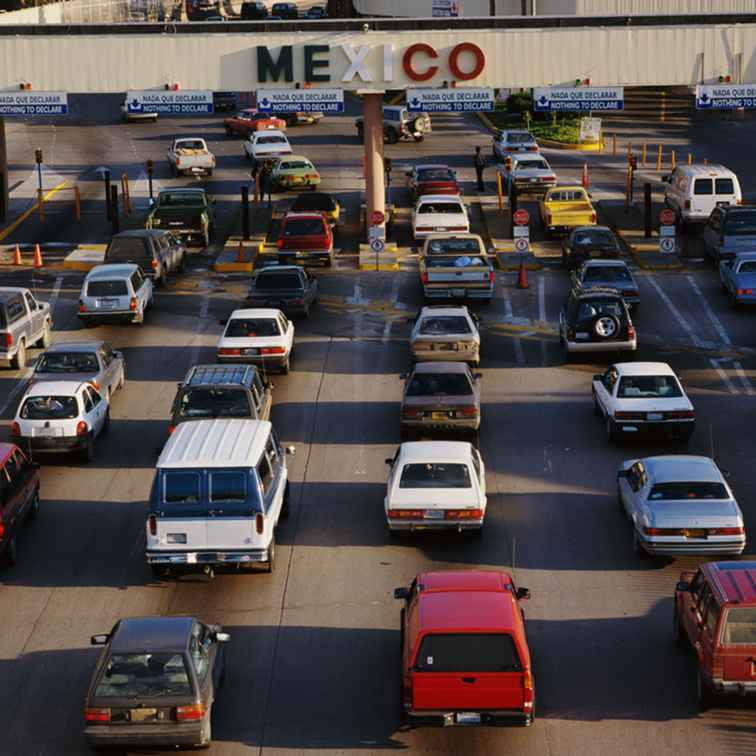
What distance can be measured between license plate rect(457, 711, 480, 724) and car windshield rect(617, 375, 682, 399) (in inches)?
525

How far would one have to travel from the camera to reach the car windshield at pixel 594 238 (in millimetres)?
47625

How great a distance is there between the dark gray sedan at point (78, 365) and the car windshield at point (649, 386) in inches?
416

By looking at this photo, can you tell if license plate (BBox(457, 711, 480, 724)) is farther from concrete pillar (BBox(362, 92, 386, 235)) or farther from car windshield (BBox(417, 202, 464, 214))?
car windshield (BBox(417, 202, 464, 214))

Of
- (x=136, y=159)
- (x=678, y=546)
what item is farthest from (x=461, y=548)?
(x=136, y=159)

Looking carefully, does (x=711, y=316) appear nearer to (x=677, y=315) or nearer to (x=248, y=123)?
(x=677, y=315)

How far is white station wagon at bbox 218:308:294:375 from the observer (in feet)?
119

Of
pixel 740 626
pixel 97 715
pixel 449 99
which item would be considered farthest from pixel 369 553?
pixel 449 99

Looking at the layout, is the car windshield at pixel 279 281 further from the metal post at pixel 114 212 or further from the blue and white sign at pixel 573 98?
the metal post at pixel 114 212

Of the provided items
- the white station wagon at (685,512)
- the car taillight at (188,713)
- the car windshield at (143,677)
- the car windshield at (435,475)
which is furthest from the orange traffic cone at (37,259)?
the car taillight at (188,713)

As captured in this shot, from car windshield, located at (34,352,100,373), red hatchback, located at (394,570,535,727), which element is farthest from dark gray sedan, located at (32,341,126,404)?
red hatchback, located at (394,570,535,727)

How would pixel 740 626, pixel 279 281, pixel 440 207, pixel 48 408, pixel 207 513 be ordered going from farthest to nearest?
pixel 440 207
pixel 279 281
pixel 48 408
pixel 207 513
pixel 740 626

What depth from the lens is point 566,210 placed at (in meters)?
52.6

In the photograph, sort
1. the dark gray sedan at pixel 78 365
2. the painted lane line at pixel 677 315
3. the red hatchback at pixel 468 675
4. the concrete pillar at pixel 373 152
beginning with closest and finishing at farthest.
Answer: the red hatchback at pixel 468 675, the dark gray sedan at pixel 78 365, the painted lane line at pixel 677 315, the concrete pillar at pixel 373 152

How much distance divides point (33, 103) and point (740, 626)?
35072 mm
